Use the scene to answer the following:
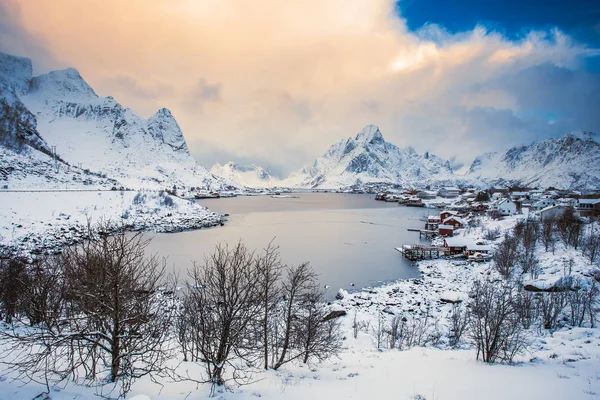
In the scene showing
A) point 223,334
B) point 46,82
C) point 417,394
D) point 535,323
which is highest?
point 46,82

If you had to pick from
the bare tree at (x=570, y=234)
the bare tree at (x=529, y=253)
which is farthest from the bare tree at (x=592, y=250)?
the bare tree at (x=529, y=253)

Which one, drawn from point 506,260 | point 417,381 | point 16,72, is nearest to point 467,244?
point 506,260

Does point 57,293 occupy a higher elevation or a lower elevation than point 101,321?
lower

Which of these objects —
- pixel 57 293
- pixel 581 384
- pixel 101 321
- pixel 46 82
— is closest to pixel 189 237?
pixel 57 293

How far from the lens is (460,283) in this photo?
2830 centimetres

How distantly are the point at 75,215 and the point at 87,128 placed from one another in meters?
159

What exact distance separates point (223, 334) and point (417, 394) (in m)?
6.05

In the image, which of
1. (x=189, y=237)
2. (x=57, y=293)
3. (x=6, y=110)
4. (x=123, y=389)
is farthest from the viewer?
(x=6, y=110)

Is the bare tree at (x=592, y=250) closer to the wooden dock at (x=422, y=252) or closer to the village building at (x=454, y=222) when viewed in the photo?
the wooden dock at (x=422, y=252)

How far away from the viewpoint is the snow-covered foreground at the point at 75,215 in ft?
113

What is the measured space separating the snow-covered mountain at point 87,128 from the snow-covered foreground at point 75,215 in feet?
253

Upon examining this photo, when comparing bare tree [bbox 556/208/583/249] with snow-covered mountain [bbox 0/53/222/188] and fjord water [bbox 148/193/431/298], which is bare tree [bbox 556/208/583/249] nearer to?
fjord water [bbox 148/193/431/298]

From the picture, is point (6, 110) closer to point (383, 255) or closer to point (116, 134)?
point (116, 134)

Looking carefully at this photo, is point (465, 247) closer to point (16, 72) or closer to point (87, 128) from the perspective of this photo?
point (87, 128)
